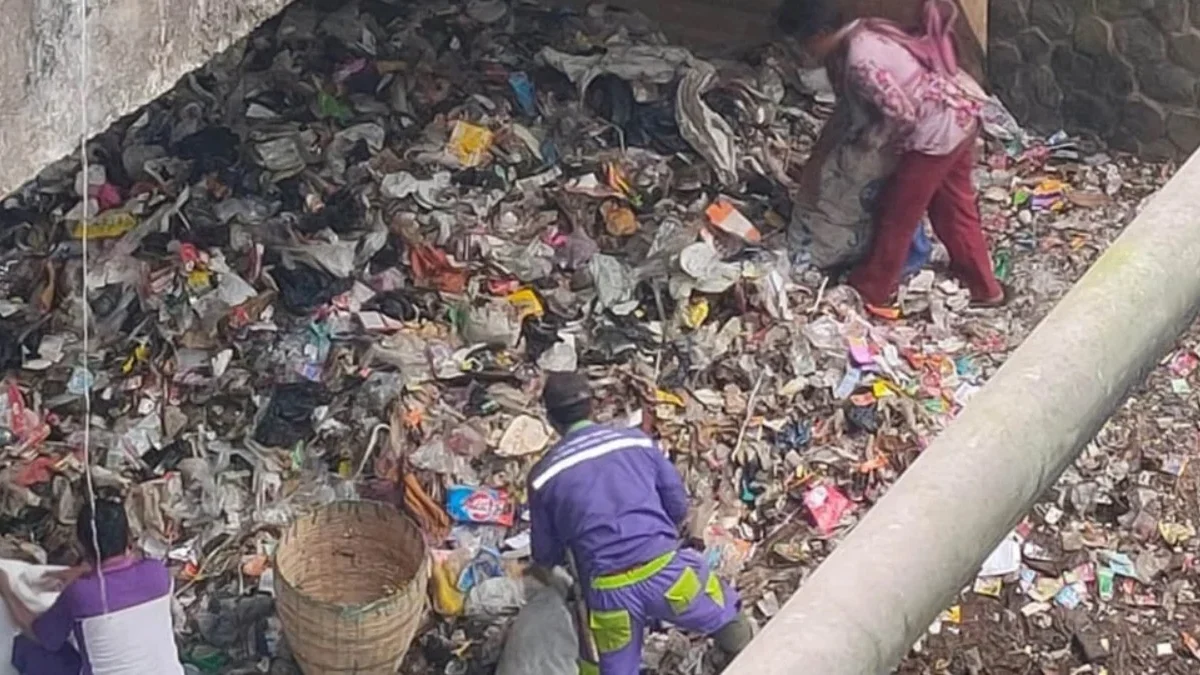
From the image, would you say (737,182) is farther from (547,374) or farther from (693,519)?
(693,519)

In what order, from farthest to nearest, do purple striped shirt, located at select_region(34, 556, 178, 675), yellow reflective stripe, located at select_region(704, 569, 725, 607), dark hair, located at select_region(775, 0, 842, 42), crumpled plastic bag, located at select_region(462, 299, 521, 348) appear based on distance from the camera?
dark hair, located at select_region(775, 0, 842, 42), crumpled plastic bag, located at select_region(462, 299, 521, 348), yellow reflective stripe, located at select_region(704, 569, 725, 607), purple striped shirt, located at select_region(34, 556, 178, 675)

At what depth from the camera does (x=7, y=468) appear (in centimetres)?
664

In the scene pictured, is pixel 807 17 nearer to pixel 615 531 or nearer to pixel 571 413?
pixel 571 413

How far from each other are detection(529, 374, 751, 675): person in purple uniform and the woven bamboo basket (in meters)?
0.49

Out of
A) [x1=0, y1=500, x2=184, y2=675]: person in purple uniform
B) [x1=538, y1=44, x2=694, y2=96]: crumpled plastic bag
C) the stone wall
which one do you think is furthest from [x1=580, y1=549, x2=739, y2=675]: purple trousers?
the stone wall

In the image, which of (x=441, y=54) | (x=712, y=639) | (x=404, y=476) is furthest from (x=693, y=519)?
(x=441, y=54)

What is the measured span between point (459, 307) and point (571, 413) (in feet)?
6.49

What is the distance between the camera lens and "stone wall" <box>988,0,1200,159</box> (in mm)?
8250

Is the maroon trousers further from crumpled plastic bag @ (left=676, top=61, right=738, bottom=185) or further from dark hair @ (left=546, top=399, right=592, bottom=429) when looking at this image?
dark hair @ (left=546, top=399, right=592, bottom=429)

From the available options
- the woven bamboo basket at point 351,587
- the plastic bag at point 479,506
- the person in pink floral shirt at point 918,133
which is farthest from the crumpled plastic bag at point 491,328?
the person in pink floral shirt at point 918,133

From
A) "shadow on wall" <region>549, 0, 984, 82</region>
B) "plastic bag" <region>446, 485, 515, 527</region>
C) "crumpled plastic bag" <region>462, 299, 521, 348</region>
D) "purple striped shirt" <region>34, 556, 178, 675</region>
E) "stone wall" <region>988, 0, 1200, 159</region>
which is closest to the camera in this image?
"purple striped shirt" <region>34, 556, 178, 675</region>

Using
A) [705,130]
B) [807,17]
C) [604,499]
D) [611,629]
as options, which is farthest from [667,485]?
[807,17]

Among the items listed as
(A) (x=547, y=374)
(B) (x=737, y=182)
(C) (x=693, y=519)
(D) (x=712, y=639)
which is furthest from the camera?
(B) (x=737, y=182)

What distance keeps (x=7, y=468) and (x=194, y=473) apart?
2.07ft
